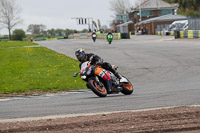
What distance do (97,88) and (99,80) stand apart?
0.34m

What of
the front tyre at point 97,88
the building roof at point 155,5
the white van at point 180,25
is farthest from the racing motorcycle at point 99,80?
the building roof at point 155,5

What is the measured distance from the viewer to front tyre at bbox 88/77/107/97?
10285 mm

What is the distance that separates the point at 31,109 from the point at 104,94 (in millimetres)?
2366

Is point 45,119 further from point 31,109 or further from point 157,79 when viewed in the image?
point 157,79

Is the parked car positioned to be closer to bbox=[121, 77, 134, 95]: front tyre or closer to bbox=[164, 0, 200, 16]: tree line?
bbox=[164, 0, 200, 16]: tree line

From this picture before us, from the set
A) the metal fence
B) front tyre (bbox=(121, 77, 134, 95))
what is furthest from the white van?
front tyre (bbox=(121, 77, 134, 95))

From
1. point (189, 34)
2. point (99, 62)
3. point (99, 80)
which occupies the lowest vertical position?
point (99, 80)

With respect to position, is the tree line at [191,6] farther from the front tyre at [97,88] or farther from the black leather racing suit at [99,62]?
the front tyre at [97,88]

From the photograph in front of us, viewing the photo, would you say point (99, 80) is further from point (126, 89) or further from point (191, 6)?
point (191, 6)

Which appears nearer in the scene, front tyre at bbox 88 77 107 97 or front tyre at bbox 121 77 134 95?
front tyre at bbox 88 77 107 97

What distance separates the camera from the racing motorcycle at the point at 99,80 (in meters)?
10.3

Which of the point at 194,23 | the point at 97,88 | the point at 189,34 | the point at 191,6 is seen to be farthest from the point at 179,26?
the point at 97,88

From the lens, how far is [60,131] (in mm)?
6164

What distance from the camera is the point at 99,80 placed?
10.8 meters
